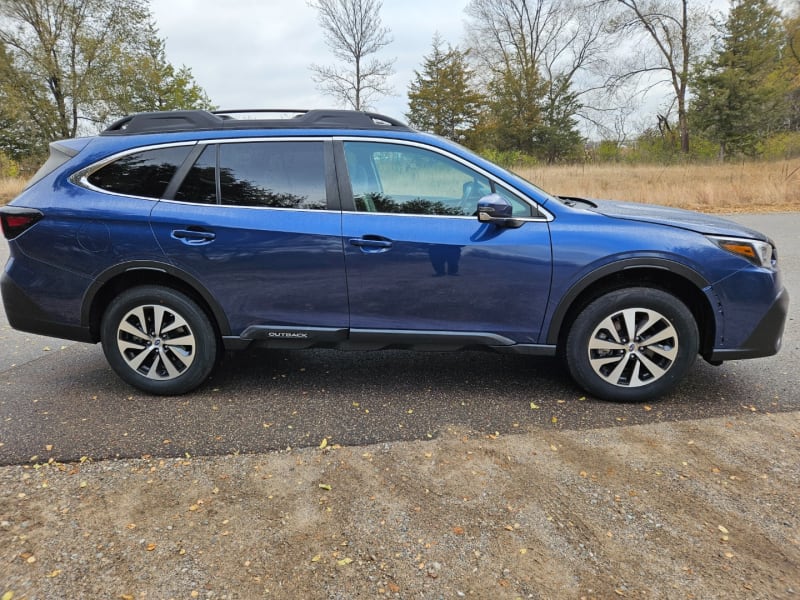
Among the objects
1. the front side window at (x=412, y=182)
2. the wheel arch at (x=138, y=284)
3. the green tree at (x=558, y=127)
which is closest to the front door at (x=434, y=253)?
the front side window at (x=412, y=182)

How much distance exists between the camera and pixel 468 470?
2703 millimetres

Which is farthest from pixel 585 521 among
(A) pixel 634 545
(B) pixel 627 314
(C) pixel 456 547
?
(B) pixel 627 314

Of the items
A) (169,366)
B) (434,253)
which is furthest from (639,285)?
(169,366)

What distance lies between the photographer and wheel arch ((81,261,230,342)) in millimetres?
3471

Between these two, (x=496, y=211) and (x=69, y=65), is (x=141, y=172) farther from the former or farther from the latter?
(x=69, y=65)

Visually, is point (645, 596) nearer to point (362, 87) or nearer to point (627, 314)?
point (627, 314)

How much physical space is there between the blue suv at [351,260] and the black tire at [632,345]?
0.01 m

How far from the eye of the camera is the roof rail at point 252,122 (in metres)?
3.56

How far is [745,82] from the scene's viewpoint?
29.8 meters

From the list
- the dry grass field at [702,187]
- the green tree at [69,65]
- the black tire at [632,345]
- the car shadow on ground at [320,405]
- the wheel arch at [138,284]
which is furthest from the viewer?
the green tree at [69,65]

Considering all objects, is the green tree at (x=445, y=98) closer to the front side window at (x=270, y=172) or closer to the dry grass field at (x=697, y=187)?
the dry grass field at (x=697, y=187)

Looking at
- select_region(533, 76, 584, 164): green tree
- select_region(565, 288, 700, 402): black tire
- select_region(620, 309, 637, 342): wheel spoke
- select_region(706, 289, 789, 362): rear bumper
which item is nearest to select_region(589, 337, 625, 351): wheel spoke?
select_region(565, 288, 700, 402): black tire

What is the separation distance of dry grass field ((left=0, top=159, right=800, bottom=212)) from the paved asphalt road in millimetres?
12903

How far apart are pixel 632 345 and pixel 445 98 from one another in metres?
39.4
